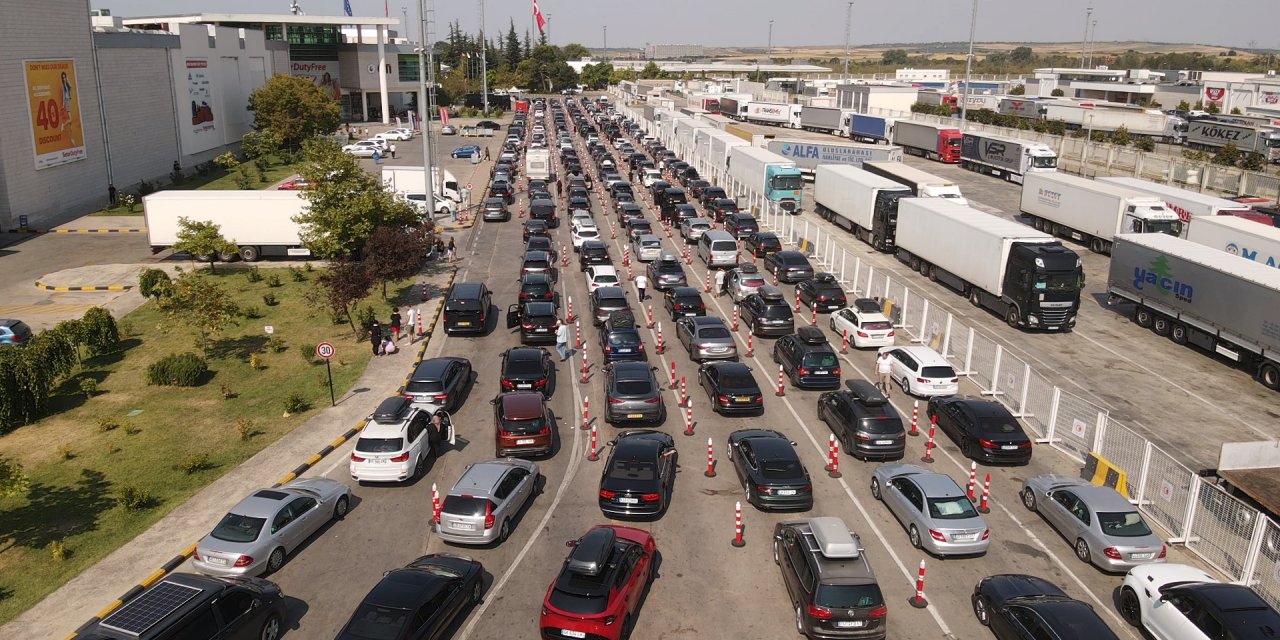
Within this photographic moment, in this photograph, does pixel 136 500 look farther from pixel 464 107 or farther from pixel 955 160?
pixel 464 107

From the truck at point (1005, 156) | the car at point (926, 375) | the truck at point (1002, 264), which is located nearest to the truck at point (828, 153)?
the truck at point (1005, 156)

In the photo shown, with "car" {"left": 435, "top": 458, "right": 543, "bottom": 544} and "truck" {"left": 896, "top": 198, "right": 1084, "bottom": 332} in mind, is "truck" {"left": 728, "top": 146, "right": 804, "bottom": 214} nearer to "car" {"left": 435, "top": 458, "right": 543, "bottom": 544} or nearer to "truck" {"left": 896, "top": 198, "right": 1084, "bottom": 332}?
"truck" {"left": 896, "top": 198, "right": 1084, "bottom": 332}

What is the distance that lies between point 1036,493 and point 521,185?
184ft

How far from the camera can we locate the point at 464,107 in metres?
138

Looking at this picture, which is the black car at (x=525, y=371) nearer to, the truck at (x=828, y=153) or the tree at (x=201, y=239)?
the tree at (x=201, y=239)

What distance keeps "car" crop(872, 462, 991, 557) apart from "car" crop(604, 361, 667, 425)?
23.1 ft

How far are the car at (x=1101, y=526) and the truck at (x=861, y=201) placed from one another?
26450 millimetres

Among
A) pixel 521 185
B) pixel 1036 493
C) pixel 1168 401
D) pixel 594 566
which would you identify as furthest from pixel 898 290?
pixel 521 185

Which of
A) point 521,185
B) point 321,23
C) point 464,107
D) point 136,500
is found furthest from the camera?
point 464,107

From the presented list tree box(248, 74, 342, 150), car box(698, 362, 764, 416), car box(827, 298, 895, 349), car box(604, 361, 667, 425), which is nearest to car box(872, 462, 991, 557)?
car box(698, 362, 764, 416)

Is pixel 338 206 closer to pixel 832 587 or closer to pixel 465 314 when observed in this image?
pixel 465 314

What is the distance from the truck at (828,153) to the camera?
211 ft

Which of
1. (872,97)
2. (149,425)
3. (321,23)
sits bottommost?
(149,425)

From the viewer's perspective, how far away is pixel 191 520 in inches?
746
